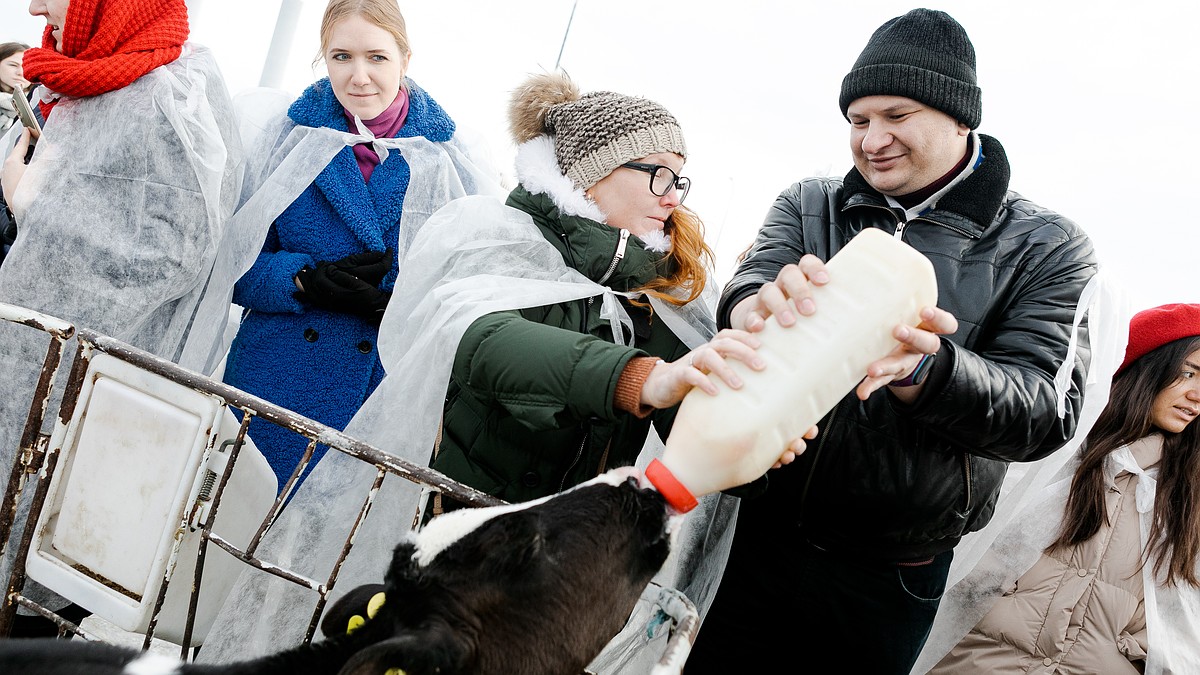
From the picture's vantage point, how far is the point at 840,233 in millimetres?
2125

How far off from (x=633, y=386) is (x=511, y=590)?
40 centimetres

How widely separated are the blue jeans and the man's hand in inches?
29.7

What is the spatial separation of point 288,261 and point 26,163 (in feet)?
3.00

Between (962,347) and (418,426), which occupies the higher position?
(962,347)

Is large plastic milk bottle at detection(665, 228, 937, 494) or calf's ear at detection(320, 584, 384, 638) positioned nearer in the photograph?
large plastic milk bottle at detection(665, 228, 937, 494)

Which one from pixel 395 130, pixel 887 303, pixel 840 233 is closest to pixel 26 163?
pixel 395 130

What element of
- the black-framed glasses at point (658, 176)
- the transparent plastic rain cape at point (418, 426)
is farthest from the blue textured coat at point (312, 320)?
the black-framed glasses at point (658, 176)

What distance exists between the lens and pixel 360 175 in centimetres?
268

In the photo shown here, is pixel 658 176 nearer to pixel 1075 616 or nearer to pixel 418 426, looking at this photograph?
pixel 418 426

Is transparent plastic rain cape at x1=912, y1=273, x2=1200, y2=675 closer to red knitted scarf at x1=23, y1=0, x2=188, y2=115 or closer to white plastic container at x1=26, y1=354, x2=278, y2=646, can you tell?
white plastic container at x1=26, y1=354, x2=278, y2=646

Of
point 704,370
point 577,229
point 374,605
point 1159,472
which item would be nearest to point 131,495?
point 374,605

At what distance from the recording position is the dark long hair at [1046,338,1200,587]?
278cm

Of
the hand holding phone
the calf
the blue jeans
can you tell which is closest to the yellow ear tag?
the calf

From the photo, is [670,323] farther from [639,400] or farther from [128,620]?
[128,620]
